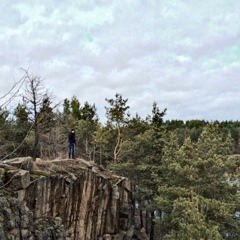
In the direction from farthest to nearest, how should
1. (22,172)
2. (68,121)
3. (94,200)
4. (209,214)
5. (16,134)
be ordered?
1. (68,121)
2. (16,134)
3. (209,214)
4. (94,200)
5. (22,172)

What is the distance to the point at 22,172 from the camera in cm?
1867

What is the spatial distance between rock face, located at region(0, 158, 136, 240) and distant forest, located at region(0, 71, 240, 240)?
2.53m

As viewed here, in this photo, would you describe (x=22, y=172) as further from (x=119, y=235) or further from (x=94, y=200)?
(x=119, y=235)

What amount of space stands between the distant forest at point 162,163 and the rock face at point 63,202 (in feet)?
8.31

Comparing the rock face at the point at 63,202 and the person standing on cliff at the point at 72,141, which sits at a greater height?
the person standing on cliff at the point at 72,141

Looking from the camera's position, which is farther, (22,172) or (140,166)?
(140,166)

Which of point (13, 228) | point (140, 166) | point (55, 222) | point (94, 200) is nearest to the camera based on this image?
point (13, 228)

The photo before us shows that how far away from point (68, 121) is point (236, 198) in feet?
96.7

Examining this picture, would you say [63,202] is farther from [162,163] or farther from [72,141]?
[162,163]

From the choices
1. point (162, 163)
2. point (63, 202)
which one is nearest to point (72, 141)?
point (63, 202)

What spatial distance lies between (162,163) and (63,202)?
629 inches

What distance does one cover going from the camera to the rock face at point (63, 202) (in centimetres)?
1689

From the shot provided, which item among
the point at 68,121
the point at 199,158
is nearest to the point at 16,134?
the point at 68,121

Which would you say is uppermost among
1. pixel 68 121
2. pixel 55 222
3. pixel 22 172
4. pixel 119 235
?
pixel 68 121
